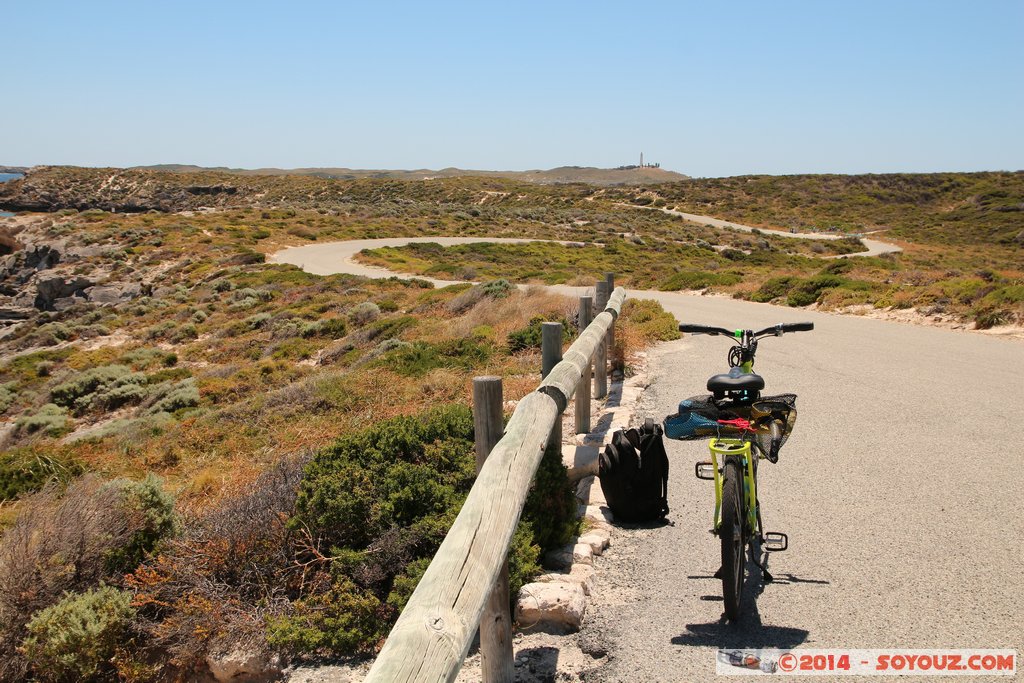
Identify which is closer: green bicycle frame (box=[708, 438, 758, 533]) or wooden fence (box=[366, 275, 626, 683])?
wooden fence (box=[366, 275, 626, 683])

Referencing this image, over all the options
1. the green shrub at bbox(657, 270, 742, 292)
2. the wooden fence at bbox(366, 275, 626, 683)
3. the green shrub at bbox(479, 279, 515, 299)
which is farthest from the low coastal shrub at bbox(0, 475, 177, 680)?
the green shrub at bbox(657, 270, 742, 292)

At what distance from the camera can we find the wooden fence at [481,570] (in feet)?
6.64

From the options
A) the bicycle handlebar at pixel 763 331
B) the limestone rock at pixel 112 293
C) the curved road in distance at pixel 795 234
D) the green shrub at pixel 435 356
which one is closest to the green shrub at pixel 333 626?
the bicycle handlebar at pixel 763 331

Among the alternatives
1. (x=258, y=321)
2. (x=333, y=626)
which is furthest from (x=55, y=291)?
(x=333, y=626)

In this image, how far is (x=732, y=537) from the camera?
3609mm

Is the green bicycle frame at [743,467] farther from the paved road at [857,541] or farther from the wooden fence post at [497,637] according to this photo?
the wooden fence post at [497,637]

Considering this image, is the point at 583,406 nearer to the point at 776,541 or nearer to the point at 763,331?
the point at 763,331

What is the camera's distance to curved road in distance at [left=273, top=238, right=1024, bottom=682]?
3.64 meters

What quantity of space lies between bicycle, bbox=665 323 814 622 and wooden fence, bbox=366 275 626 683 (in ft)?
2.78

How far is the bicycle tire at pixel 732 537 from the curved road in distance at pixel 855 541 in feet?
0.58

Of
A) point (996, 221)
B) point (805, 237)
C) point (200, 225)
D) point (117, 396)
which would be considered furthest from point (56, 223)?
point (996, 221)

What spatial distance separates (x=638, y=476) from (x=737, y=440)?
1366 mm

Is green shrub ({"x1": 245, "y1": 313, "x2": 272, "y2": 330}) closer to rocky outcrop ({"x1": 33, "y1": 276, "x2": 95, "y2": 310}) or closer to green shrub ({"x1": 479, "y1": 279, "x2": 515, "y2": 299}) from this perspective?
green shrub ({"x1": 479, "y1": 279, "x2": 515, "y2": 299})

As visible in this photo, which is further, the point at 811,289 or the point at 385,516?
the point at 811,289
